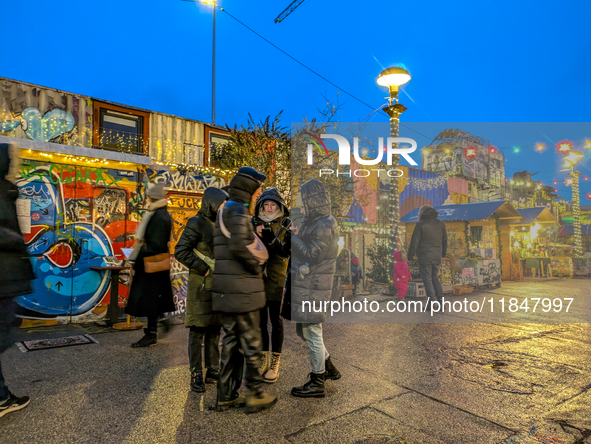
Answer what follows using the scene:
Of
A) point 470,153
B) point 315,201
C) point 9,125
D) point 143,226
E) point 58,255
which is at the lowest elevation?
point 58,255

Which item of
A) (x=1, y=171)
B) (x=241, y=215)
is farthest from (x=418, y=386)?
(x=1, y=171)

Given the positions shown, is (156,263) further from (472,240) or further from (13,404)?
(472,240)

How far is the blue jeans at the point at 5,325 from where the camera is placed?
2.91 metres

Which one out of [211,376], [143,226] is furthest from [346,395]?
[143,226]

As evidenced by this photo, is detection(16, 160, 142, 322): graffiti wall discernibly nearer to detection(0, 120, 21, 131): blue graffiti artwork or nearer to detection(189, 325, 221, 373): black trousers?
detection(0, 120, 21, 131): blue graffiti artwork

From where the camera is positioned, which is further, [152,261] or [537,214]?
[537,214]

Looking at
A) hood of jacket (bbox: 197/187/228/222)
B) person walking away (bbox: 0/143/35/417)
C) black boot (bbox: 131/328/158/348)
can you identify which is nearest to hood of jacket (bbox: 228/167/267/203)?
hood of jacket (bbox: 197/187/228/222)

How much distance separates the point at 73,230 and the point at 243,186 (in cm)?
456

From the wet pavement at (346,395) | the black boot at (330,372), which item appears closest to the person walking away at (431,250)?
the wet pavement at (346,395)

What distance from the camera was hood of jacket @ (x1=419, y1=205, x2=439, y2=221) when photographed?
7516 millimetres

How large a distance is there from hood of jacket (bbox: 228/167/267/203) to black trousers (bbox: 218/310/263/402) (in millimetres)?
988

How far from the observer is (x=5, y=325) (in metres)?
2.93

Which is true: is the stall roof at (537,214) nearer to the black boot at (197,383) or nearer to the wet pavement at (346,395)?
the wet pavement at (346,395)

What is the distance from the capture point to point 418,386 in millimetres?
3633
